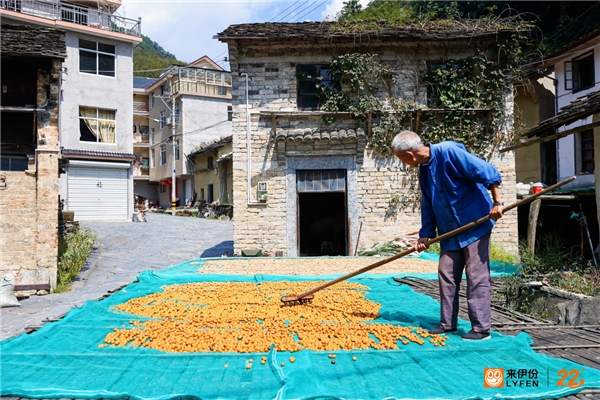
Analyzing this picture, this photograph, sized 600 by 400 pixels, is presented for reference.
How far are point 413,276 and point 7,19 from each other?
18310 mm

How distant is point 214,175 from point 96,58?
316 inches

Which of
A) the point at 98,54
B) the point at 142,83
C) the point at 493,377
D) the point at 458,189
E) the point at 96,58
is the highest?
the point at 142,83

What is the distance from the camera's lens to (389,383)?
2557 millimetres

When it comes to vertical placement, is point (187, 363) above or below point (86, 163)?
below

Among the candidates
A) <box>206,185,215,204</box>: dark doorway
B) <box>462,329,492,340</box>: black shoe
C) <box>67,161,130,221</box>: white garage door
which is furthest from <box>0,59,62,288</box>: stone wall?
<box>206,185,215,204</box>: dark doorway

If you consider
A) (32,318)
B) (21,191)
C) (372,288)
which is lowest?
(32,318)

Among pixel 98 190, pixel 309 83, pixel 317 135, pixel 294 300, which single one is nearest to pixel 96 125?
pixel 98 190

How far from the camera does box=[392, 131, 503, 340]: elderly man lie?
3469 mm

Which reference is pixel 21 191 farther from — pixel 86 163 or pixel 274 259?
pixel 86 163

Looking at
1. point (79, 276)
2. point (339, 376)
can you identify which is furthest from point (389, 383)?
point (79, 276)

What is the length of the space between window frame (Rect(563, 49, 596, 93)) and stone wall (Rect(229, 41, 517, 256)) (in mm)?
6383

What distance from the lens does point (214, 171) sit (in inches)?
950

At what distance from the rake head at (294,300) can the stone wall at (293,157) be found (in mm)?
5752

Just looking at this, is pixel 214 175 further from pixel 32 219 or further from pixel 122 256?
pixel 32 219
